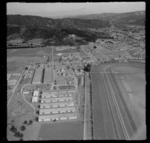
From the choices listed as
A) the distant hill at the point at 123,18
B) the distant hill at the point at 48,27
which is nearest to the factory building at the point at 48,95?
the distant hill at the point at 48,27

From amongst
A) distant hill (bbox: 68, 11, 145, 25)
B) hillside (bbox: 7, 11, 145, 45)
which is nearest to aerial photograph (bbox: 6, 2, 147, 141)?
hillside (bbox: 7, 11, 145, 45)

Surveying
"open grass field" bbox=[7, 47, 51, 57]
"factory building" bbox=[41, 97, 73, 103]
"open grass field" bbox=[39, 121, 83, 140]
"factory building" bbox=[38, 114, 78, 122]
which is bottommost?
"open grass field" bbox=[39, 121, 83, 140]

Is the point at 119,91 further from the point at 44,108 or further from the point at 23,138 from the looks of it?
the point at 23,138

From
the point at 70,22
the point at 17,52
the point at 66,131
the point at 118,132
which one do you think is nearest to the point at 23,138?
the point at 66,131

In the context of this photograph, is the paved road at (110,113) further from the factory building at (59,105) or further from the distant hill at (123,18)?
the distant hill at (123,18)

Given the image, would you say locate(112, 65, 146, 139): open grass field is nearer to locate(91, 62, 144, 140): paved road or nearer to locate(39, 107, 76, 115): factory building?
locate(91, 62, 144, 140): paved road

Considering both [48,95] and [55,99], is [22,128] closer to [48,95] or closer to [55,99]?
[55,99]
